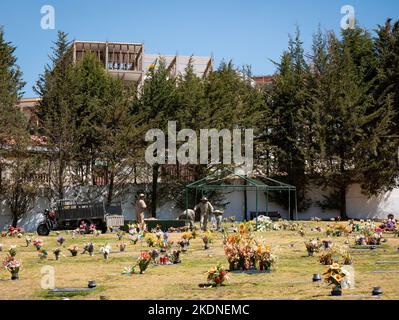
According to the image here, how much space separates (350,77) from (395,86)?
304cm

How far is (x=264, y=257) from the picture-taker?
1288 centimetres

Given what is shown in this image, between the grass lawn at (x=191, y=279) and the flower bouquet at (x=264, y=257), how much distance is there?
324mm

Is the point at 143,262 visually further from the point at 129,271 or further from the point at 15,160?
the point at 15,160

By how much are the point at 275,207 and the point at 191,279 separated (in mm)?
31681

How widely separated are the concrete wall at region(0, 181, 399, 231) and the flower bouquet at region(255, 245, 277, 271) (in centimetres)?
2836

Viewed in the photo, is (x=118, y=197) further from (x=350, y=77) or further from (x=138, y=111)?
(x=350, y=77)

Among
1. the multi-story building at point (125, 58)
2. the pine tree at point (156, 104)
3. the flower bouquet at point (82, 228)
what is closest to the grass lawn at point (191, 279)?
the flower bouquet at point (82, 228)

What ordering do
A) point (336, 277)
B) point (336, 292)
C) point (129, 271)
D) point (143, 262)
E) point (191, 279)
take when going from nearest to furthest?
point (336, 292) < point (336, 277) < point (191, 279) < point (143, 262) < point (129, 271)

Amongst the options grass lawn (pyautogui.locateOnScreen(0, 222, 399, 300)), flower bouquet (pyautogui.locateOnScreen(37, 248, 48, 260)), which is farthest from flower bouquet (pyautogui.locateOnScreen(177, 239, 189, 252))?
flower bouquet (pyautogui.locateOnScreen(37, 248, 48, 260))

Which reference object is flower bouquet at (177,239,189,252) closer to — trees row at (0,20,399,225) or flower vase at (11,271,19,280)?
flower vase at (11,271,19,280)

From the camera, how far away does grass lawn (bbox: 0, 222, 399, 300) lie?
10281 millimetres

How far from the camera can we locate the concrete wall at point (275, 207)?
1572 inches

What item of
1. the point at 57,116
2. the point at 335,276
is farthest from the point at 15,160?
the point at 335,276
